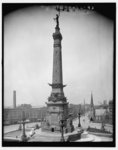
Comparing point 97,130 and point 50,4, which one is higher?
point 50,4

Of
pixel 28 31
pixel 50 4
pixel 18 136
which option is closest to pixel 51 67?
pixel 28 31

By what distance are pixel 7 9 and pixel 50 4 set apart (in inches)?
35.5

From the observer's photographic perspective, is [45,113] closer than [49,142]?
No

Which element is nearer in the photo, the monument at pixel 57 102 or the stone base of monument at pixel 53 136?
the stone base of monument at pixel 53 136

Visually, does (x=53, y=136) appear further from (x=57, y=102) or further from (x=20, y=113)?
(x=20, y=113)

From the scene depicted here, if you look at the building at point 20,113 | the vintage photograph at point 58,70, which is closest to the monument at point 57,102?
the vintage photograph at point 58,70

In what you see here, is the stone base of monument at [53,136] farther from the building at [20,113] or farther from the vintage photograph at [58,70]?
the building at [20,113]

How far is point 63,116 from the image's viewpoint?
4.75 m

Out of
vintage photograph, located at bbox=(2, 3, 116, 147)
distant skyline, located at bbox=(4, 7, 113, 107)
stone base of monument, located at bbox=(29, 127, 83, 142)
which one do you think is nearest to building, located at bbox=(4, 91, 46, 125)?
vintage photograph, located at bbox=(2, 3, 116, 147)

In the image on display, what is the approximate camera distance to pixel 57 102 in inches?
188

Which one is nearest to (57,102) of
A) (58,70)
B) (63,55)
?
(58,70)

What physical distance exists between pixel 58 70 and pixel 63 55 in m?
0.34

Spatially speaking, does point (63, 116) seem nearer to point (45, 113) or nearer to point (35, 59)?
point (45, 113)

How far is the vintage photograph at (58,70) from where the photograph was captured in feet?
14.7
